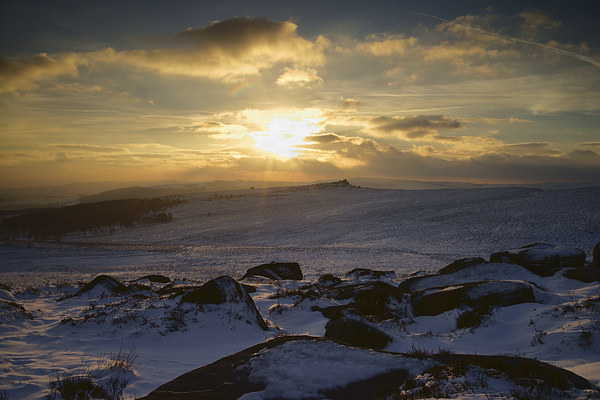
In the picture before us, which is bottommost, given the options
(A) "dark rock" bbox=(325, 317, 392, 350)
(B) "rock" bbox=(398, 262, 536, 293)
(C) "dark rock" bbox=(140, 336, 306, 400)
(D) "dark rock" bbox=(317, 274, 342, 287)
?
(D) "dark rock" bbox=(317, 274, 342, 287)

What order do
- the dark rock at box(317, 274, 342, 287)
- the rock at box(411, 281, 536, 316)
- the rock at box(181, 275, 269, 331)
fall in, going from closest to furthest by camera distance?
the rock at box(411, 281, 536, 316)
the rock at box(181, 275, 269, 331)
the dark rock at box(317, 274, 342, 287)

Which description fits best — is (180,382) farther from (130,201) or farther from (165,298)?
(130,201)

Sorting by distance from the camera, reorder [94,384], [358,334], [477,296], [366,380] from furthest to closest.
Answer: [477,296] → [358,334] → [94,384] → [366,380]

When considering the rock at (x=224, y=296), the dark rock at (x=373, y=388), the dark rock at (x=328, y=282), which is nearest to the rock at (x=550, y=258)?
the dark rock at (x=328, y=282)

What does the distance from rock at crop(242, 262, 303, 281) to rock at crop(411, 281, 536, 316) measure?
12.1m

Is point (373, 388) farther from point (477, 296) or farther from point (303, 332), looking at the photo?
point (477, 296)

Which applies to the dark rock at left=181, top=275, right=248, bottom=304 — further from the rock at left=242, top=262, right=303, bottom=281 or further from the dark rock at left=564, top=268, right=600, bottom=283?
the dark rock at left=564, top=268, right=600, bottom=283

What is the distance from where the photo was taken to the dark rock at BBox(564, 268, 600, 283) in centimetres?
1352

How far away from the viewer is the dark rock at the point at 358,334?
7607 millimetres

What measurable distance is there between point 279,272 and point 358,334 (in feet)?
50.7

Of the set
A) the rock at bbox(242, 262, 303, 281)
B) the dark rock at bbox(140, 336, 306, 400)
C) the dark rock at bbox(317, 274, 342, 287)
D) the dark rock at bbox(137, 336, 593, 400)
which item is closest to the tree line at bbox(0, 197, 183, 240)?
the rock at bbox(242, 262, 303, 281)

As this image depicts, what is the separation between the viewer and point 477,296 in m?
10.4

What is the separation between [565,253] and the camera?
658 inches

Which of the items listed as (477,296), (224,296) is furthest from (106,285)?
(477,296)
